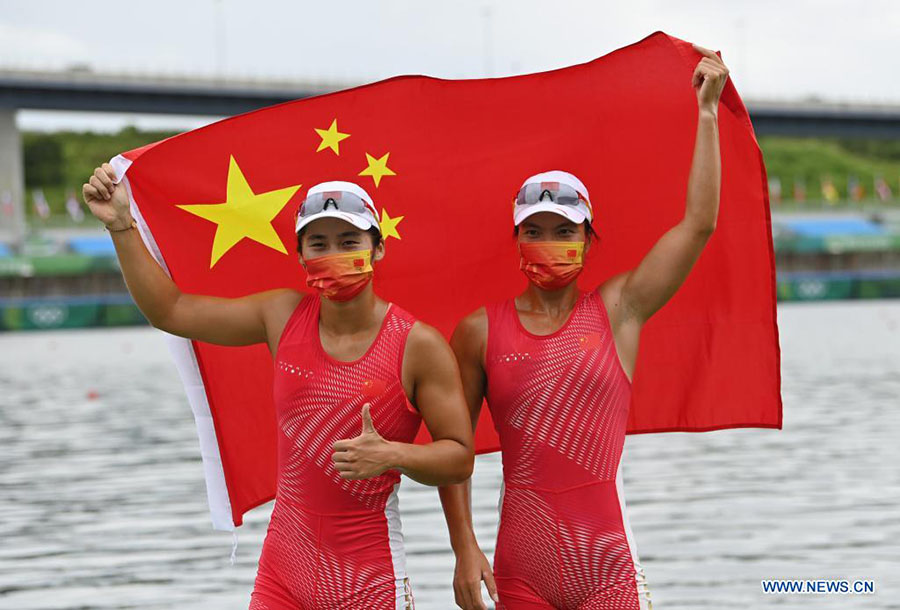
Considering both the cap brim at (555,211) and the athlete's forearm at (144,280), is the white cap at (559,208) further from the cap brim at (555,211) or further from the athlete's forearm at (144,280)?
the athlete's forearm at (144,280)

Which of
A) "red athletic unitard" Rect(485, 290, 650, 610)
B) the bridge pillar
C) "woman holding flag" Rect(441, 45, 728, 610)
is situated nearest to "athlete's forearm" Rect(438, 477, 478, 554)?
"woman holding flag" Rect(441, 45, 728, 610)

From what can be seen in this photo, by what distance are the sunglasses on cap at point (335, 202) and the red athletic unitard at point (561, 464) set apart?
2.76 ft

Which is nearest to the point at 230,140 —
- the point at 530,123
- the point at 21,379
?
the point at 530,123

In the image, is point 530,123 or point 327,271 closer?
point 327,271

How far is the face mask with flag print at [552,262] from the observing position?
646 centimetres

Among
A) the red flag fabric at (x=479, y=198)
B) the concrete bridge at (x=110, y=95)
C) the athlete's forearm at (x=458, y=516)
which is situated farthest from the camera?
the concrete bridge at (x=110, y=95)

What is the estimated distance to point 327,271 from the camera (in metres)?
6.20

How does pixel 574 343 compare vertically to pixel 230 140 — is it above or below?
below

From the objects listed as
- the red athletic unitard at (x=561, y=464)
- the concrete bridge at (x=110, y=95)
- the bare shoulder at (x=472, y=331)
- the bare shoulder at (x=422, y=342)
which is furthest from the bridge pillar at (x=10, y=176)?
the bare shoulder at (x=422, y=342)

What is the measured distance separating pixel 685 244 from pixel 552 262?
2.02 ft

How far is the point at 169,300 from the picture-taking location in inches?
268

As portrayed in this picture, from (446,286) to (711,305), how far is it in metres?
1.42

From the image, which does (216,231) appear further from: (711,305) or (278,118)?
(711,305)

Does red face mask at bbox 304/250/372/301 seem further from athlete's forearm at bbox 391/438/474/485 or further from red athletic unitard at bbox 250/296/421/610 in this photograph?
athlete's forearm at bbox 391/438/474/485
